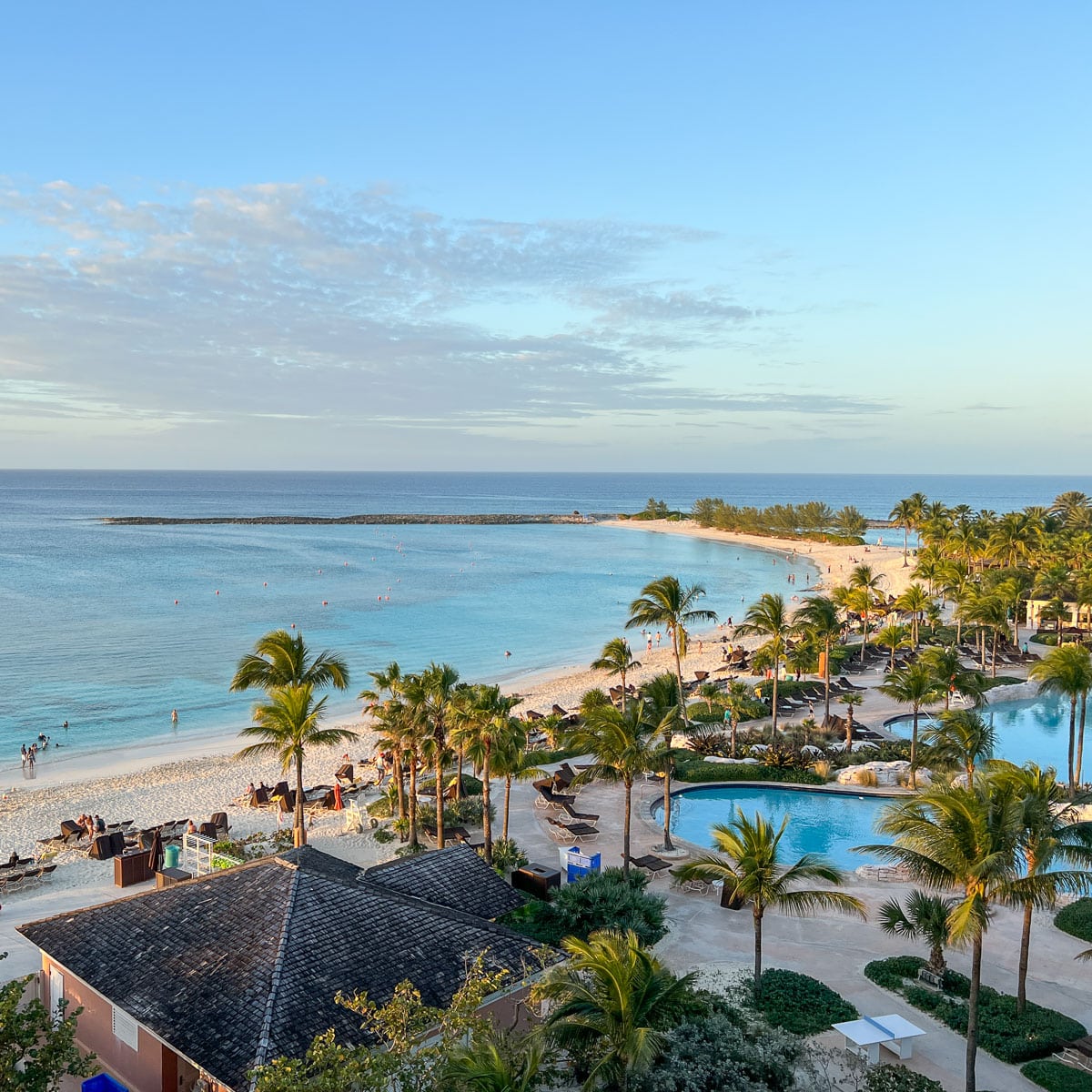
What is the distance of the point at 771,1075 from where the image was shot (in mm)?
11305

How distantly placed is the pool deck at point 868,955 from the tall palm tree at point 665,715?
2253 mm

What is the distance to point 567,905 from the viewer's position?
16359 mm

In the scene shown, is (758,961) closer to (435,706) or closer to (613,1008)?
(613,1008)

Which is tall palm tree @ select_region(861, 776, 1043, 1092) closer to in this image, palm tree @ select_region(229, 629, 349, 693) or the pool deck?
the pool deck

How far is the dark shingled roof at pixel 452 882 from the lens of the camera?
15.4 meters

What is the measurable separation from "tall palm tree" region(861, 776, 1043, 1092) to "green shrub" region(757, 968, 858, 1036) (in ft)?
7.51

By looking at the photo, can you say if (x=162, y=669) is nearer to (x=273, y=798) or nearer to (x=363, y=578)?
(x=273, y=798)

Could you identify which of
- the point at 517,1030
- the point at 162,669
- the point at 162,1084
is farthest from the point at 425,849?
the point at 162,669

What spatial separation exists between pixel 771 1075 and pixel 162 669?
43.6m

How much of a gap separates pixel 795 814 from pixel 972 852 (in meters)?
14.1

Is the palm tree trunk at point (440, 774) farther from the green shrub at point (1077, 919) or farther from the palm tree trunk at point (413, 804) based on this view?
the green shrub at point (1077, 919)

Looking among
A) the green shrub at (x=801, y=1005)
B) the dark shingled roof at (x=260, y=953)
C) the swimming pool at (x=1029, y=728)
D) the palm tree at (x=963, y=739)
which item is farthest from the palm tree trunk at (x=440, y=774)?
the swimming pool at (x=1029, y=728)

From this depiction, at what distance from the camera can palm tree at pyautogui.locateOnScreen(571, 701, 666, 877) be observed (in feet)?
63.2

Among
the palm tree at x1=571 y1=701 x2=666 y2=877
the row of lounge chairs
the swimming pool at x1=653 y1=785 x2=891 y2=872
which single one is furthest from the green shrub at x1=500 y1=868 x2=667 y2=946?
the row of lounge chairs
